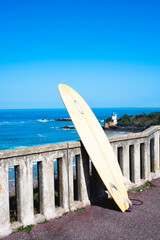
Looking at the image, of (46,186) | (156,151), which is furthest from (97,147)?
(156,151)

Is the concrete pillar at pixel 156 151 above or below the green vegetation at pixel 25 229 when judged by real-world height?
above

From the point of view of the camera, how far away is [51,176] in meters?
4.59

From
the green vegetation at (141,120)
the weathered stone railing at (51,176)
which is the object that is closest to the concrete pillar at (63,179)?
the weathered stone railing at (51,176)

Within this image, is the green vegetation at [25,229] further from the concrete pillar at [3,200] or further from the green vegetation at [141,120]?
the green vegetation at [141,120]

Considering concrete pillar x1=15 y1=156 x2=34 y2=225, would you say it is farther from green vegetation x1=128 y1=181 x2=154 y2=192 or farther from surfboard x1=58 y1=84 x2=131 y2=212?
green vegetation x1=128 y1=181 x2=154 y2=192

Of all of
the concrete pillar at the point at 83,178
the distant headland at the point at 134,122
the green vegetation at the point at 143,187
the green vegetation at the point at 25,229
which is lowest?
the distant headland at the point at 134,122

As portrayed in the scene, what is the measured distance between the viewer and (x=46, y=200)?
4.55 m

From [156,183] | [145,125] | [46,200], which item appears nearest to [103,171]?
[46,200]

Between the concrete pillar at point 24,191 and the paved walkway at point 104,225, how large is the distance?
0.25 meters

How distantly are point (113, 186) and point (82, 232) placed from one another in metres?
1.09

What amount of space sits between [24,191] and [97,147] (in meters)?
1.78

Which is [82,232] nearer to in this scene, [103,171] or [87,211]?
[87,211]

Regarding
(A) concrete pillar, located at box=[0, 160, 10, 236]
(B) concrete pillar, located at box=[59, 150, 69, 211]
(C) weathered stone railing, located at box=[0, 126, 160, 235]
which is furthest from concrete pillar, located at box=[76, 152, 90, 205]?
(A) concrete pillar, located at box=[0, 160, 10, 236]

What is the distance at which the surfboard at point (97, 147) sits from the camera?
4.84 m
